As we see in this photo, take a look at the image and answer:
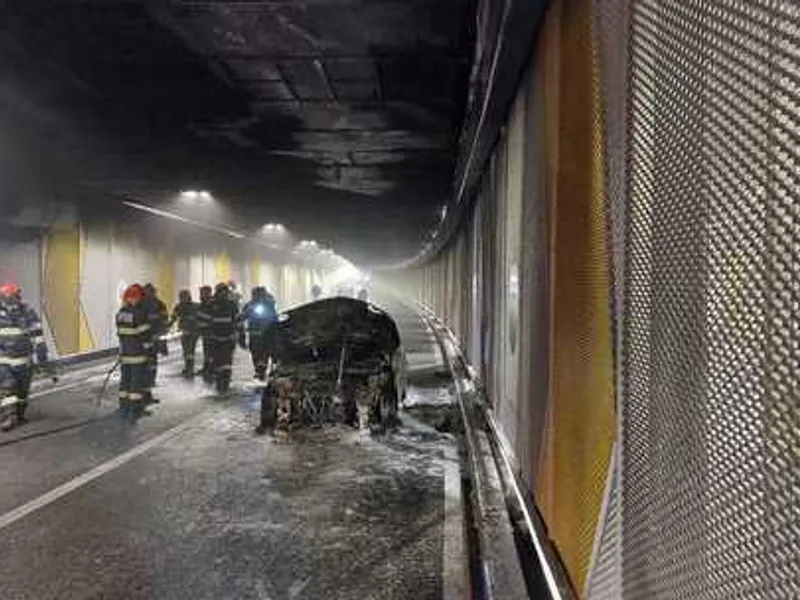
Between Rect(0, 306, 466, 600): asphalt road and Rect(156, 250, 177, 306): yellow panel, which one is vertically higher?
Rect(156, 250, 177, 306): yellow panel

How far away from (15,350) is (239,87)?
4792mm

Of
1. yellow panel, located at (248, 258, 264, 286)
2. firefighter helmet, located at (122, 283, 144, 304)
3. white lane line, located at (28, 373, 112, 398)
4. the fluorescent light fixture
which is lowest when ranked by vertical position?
white lane line, located at (28, 373, 112, 398)

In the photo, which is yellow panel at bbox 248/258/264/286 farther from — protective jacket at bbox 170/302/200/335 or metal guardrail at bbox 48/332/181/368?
protective jacket at bbox 170/302/200/335

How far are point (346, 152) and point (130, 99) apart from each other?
16.7 ft

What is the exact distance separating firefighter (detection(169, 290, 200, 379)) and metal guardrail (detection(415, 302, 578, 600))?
6.77 meters

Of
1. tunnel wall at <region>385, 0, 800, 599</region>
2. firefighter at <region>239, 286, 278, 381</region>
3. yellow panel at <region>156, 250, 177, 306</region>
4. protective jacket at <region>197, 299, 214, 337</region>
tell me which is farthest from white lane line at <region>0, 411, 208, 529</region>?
yellow panel at <region>156, 250, 177, 306</region>

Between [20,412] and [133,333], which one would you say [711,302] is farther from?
[20,412]

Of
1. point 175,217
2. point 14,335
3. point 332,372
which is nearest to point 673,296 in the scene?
point 332,372

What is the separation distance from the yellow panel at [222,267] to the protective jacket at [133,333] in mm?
22912

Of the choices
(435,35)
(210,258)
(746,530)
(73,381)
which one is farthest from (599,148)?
(210,258)

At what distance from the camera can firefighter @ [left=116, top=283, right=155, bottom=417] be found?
40.3 ft

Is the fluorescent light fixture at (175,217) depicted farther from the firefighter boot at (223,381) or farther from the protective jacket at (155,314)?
the protective jacket at (155,314)

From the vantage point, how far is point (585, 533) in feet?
12.9

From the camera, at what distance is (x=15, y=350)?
37.9ft
